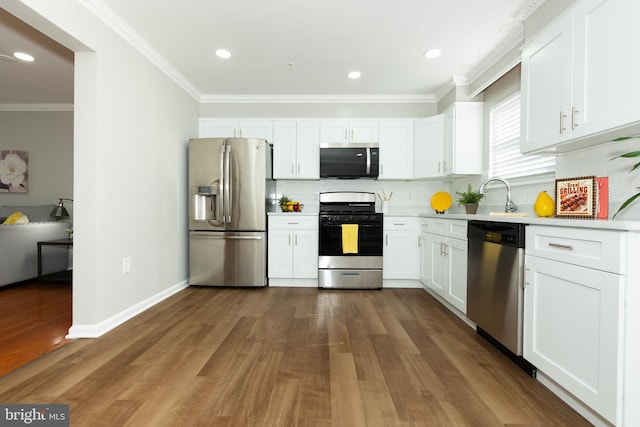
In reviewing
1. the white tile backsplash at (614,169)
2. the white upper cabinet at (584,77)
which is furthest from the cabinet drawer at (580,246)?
the white upper cabinet at (584,77)

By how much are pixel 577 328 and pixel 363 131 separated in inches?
129

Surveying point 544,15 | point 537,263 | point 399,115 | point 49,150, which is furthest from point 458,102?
point 49,150

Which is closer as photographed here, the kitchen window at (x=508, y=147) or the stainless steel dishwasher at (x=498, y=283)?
the stainless steel dishwasher at (x=498, y=283)

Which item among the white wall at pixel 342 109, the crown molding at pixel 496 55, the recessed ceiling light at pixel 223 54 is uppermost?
the recessed ceiling light at pixel 223 54

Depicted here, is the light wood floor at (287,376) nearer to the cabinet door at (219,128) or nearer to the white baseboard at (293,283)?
the white baseboard at (293,283)

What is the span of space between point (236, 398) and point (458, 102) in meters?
3.60

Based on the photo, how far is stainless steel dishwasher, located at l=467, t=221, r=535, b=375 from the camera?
A: 1883mm

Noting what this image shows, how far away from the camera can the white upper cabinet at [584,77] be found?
1491mm

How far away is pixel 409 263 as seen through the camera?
12.8 ft

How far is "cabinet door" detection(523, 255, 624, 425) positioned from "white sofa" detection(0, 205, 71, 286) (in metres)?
5.11

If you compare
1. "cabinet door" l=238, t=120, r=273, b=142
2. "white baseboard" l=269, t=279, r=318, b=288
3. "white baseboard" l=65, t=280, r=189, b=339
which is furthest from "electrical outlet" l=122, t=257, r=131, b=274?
"cabinet door" l=238, t=120, r=273, b=142

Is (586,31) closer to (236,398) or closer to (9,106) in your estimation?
(236,398)

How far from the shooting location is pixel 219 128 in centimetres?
432

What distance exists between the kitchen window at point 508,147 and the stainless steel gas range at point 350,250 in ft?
4.59
